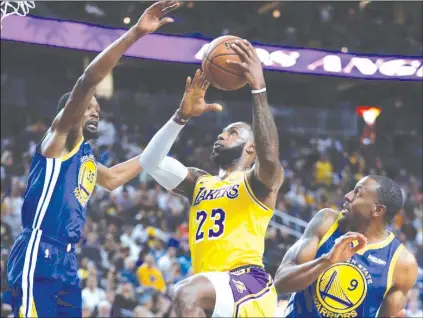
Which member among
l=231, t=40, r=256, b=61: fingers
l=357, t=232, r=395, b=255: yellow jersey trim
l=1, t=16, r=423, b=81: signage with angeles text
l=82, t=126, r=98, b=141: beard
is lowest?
l=357, t=232, r=395, b=255: yellow jersey trim

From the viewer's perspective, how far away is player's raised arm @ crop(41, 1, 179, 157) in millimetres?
5172

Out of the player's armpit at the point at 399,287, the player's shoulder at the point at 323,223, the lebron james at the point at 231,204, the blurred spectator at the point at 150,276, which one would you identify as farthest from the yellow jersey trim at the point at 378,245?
the blurred spectator at the point at 150,276

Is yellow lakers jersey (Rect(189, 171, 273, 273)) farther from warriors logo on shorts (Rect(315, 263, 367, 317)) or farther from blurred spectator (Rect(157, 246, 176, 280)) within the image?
blurred spectator (Rect(157, 246, 176, 280))

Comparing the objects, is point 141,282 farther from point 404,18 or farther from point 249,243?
point 404,18

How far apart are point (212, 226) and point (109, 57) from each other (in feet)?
3.85

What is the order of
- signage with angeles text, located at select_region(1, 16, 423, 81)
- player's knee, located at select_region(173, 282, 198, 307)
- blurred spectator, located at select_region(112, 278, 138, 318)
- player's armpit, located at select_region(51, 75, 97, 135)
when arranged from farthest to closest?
signage with angeles text, located at select_region(1, 16, 423, 81) → blurred spectator, located at select_region(112, 278, 138, 318) → player's armpit, located at select_region(51, 75, 97, 135) → player's knee, located at select_region(173, 282, 198, 307)

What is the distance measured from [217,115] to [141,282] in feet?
27.2

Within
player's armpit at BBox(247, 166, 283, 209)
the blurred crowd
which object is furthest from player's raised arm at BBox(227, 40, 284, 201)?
the blurred crowd

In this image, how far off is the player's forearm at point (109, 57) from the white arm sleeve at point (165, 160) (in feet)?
1.97

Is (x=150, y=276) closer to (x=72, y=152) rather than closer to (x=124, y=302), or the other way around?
(x=124, y=302)

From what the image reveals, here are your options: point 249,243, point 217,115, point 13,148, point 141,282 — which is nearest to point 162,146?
point 249,243

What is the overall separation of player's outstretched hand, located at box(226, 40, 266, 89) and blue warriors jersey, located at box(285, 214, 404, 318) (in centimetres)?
110

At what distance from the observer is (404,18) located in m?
22.3

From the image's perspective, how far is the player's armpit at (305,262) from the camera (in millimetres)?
4824
